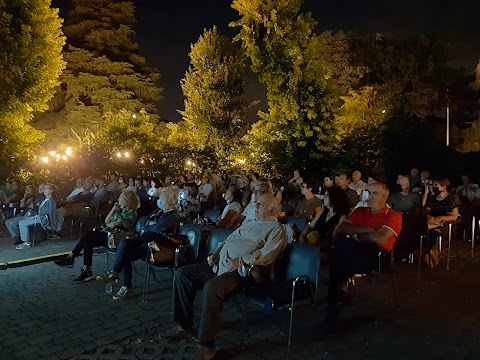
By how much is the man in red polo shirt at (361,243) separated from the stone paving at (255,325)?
42 cm

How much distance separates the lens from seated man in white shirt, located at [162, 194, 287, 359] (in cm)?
411

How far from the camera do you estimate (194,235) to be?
584 centimetres

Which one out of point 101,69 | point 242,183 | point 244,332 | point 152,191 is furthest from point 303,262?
point 101,69

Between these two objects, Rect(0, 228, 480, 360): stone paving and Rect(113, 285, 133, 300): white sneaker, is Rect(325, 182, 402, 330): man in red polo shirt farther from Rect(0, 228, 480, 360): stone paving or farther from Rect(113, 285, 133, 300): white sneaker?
Rect(113, 285, 133, 300): white sneaker

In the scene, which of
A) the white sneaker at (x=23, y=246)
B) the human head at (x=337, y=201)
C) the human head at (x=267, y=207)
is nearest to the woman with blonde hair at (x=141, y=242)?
the human head at (x=267, y=207)

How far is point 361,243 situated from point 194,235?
2081 millimetres

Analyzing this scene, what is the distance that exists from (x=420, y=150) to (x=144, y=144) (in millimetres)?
10871

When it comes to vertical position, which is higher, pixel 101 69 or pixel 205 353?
pixel 101 69

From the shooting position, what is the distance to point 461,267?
727cm

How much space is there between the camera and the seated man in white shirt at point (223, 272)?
4105mm

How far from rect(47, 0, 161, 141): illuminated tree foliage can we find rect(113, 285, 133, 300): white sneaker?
2295cm

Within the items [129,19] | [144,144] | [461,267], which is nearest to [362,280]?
[461,267]

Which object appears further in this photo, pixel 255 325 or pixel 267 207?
pixel 255 325

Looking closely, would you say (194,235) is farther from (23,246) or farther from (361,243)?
(23,246)
